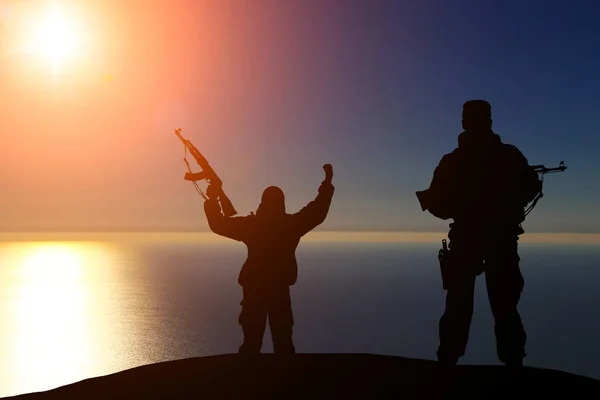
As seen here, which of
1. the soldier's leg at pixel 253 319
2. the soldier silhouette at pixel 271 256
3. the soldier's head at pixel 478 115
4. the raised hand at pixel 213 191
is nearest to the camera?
the soldier's head at pixel 478 115

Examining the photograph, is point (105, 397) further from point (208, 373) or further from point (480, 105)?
point (480, 105)

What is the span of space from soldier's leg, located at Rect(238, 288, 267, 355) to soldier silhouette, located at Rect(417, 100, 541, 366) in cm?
353

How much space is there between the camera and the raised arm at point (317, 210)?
10.4m

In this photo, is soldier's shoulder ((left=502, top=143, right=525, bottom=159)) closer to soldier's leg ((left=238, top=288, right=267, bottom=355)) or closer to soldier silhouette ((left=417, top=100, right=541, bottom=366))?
soldier silhouette ((left=417, top=100, right=541, bottom=366))

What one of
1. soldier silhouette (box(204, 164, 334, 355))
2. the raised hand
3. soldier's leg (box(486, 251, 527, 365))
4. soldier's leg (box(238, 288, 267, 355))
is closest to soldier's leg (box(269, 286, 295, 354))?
soldier silhouette (box(204, 164, 334, 355))

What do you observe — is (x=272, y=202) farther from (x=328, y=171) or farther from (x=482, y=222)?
(x=482, y=222)

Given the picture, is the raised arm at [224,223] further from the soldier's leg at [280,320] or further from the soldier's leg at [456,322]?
the soldier's leg at [456,322]

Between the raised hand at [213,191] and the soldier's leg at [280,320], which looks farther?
the raised hand at [213,191]

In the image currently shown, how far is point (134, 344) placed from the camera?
194 m

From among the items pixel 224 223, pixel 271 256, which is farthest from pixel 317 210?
pixel 224 223

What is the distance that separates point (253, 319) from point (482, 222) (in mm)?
4806

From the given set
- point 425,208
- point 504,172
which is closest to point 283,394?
point 425,208

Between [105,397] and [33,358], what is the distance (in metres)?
197

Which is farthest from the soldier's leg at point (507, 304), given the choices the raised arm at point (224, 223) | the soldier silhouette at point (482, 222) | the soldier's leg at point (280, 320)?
the raised arm at point (224, 223)
